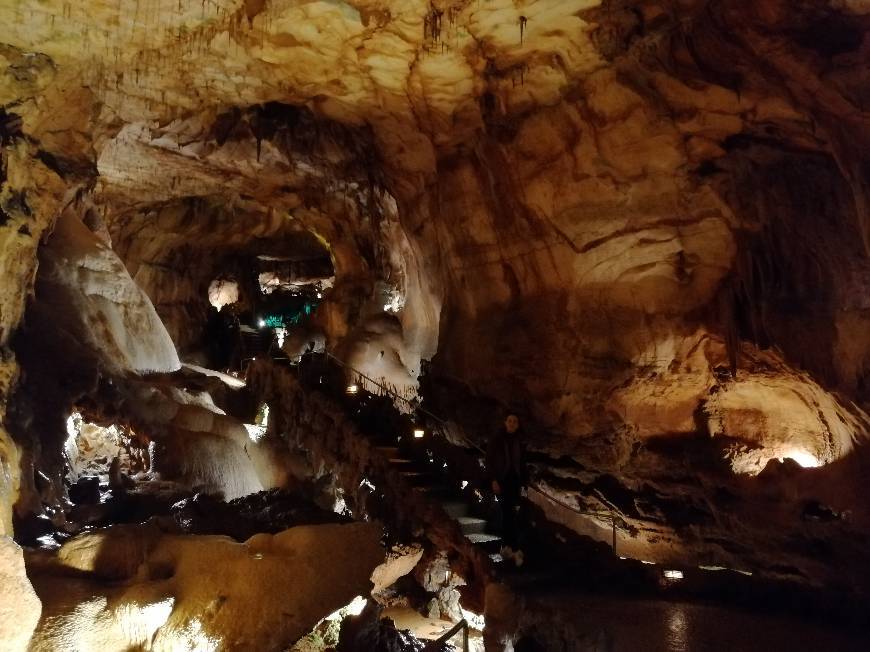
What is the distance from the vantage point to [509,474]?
7.26m

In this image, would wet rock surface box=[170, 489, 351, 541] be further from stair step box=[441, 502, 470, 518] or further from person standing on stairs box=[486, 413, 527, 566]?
person standing on stairs box=[486, 413, 527, 566]

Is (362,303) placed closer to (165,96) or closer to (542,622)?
(165,96)

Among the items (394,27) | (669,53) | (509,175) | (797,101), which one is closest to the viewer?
(797,101)

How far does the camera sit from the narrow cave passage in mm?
6672

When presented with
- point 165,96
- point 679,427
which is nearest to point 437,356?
point 679,427

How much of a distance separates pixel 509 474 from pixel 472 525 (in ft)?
4.41

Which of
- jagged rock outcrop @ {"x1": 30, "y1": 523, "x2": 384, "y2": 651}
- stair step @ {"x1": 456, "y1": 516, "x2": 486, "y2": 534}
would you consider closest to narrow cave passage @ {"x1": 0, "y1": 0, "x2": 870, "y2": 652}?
jagged rock outcrop @ {"x1": 30, "y1": 523, "x2": 384, "y2": 651}

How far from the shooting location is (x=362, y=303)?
20.6 m

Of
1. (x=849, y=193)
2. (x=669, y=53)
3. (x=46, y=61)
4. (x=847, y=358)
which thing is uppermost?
(x=46, y=61)

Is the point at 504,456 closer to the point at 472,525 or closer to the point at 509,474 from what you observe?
the point at 509,474

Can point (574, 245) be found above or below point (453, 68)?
below

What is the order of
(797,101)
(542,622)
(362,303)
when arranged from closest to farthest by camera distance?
Result: (542,622), (797,101), (362,303)

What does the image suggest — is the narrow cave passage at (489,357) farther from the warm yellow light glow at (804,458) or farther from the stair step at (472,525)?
the stair step at (472,525)

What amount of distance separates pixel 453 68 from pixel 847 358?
7895mm
